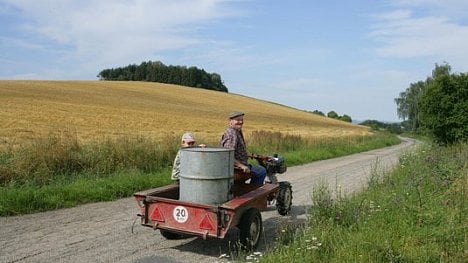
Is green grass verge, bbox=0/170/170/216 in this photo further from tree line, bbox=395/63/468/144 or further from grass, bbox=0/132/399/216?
tree line, bbox=395/63/468/144

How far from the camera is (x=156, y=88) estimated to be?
75.9 m

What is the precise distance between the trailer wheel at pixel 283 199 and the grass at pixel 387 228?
1.30 m

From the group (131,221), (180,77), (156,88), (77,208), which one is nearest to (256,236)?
(131,221)

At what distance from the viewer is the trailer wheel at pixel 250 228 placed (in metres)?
6.48

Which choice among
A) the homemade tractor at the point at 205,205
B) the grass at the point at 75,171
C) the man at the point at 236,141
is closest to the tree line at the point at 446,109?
the grass at the point at 75,171

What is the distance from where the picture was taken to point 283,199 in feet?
28.9

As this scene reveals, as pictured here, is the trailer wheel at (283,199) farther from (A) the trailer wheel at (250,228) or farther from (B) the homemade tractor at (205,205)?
(A) the trailer wheel at (250,228)

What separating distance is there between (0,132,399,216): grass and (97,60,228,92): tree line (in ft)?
317

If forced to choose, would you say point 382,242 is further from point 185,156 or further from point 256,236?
point 185,156

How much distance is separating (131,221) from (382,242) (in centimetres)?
414

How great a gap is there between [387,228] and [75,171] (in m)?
7.86

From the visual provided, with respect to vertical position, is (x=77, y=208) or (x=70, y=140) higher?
(x=70, y=140)

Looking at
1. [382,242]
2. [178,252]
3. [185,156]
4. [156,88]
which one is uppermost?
[156,88]

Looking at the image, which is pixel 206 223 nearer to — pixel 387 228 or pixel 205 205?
pixel 205 205
